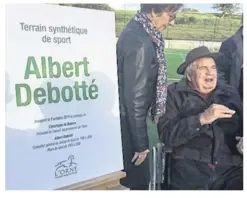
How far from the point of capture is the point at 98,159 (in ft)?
9.91

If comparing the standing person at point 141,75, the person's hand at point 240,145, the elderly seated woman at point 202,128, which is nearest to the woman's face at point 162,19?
the standing person at point 141,75

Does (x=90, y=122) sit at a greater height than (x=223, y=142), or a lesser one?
greater

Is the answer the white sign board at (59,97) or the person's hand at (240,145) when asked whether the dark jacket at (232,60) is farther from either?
the white sign board at (59,97)

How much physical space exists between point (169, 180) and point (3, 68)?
5.24ft

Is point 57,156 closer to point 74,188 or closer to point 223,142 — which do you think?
point 74,188

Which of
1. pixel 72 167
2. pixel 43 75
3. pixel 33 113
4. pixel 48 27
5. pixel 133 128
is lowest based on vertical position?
pixel 72 167

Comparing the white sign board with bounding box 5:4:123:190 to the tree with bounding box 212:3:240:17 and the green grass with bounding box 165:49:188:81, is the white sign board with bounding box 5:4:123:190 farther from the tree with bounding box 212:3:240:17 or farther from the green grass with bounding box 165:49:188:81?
the tree with bounding box 212:3:240:17

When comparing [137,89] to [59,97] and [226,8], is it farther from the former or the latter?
[226,8]

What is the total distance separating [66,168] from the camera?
2.85 metres

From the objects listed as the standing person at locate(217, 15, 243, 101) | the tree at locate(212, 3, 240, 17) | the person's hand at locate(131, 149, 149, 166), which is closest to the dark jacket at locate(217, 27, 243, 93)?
the standing person at locate(217, 15, 243, 101)

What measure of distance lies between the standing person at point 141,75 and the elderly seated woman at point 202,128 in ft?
0.47

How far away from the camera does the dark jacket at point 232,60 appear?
3080 millimetres

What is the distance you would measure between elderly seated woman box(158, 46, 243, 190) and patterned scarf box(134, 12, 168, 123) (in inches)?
2.2
